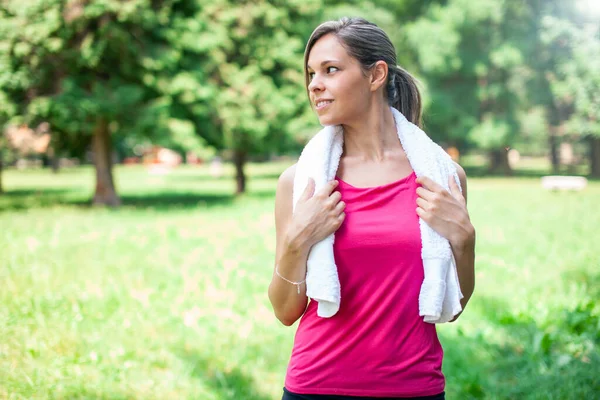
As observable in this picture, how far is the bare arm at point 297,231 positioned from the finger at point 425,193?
27 cm

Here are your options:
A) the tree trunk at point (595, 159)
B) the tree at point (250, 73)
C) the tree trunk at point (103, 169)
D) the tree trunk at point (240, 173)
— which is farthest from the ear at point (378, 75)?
the tree trunk at point (595, 159)

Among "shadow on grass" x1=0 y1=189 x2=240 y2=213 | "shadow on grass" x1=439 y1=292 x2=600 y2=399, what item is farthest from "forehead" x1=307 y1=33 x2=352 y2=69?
"shadow on grass" x1=0 y1=189 x2=240 y2=213

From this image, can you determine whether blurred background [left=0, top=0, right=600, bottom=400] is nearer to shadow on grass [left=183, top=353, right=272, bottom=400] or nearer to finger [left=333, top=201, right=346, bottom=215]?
shadow on grass [left=183, top=353, right=272, bottom=400]

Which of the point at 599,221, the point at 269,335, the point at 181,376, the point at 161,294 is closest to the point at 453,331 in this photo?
the point at 269,335

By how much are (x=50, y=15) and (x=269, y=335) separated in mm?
12132

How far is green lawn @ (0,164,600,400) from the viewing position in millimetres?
4629

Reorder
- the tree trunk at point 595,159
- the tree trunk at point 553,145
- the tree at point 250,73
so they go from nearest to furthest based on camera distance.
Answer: the tree at point 250,73, the tree trunk at point 595,159, the tree trunk at point 553,145

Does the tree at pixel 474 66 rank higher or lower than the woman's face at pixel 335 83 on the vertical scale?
higher

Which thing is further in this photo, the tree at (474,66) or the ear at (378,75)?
the tree at (474,66)

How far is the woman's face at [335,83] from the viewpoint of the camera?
83.3 inches

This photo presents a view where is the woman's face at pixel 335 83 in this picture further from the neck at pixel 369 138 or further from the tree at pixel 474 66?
the tree at pixel 474 66

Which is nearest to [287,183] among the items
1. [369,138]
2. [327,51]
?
[369,138]

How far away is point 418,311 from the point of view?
202 cm

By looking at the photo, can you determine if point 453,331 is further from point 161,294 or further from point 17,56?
point 17,56
